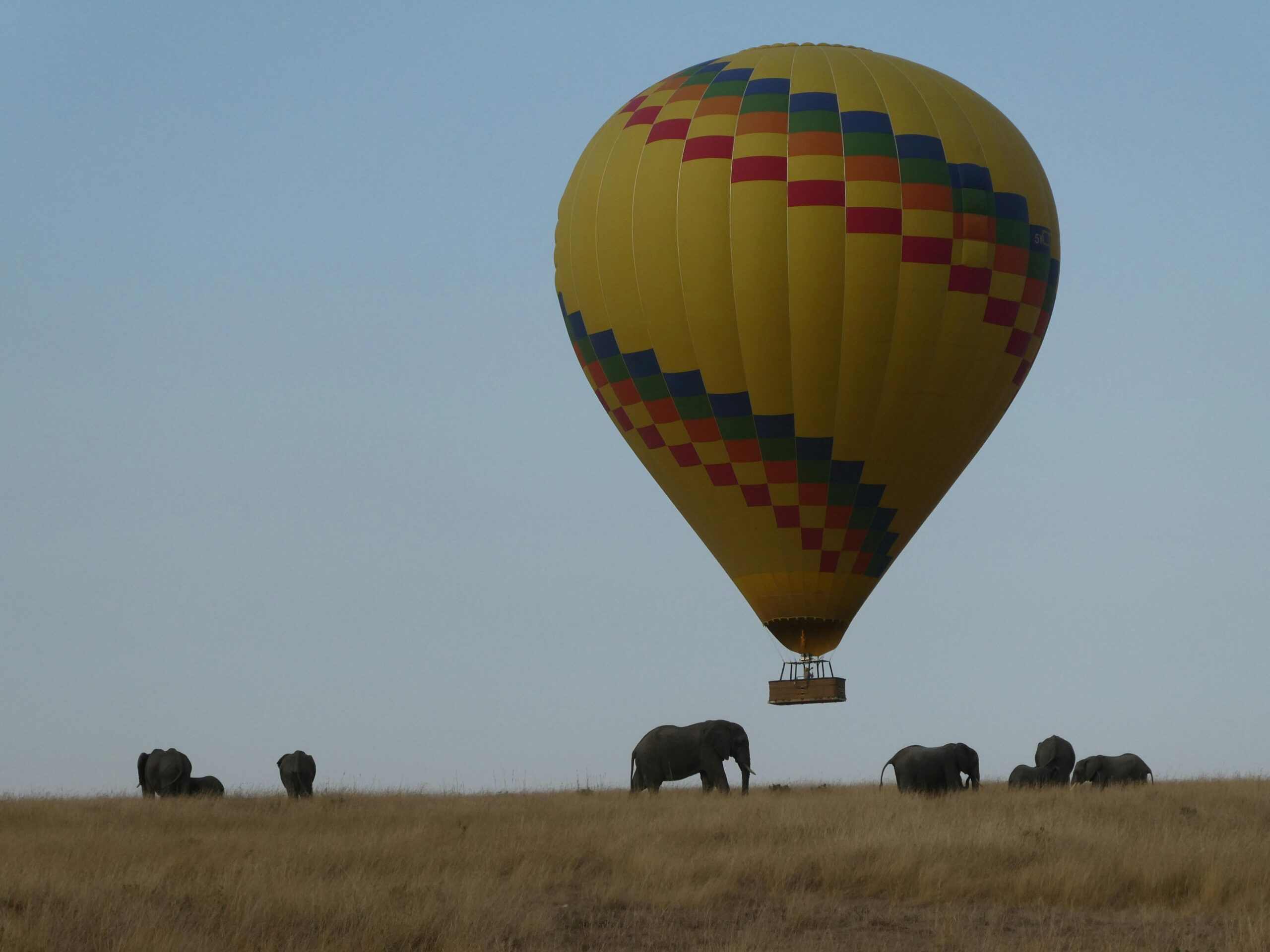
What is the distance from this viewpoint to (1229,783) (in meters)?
28.1

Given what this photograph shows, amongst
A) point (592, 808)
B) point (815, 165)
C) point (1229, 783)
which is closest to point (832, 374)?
point (815, 165)

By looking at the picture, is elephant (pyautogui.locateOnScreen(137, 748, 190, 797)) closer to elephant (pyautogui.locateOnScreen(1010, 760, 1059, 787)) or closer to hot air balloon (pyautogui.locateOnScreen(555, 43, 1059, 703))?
hot air balloon (pyautogui.locateOnScreen(555, 43, 1059, 703))

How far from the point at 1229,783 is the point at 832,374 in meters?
9.84

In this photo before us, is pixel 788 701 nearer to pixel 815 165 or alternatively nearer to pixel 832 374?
pixel 832 374

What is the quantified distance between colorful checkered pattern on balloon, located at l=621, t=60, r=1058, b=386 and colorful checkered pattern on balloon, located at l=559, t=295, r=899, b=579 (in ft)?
11.0

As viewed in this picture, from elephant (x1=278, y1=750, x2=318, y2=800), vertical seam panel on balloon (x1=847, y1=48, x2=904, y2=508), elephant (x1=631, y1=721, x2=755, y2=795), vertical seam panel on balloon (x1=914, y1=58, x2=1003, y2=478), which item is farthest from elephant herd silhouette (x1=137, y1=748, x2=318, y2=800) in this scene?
vertical seam panel on balloon (x1=914, y1=58, x2=1003, y2=478)

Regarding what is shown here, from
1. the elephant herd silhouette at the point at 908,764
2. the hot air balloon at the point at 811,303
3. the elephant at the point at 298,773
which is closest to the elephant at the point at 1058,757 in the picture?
the elephant herd silhouette at the point at 908,764

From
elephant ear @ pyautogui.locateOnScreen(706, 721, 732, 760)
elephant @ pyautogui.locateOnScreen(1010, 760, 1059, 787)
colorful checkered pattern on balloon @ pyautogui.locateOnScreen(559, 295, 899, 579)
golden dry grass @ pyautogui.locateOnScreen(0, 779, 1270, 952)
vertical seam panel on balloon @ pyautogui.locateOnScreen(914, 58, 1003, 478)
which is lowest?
golden dry grass @ pyautogui.locateOnScreen(0, 779, 1270, 952)

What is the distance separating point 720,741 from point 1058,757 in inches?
237

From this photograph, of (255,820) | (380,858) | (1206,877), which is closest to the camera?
(1206,877)

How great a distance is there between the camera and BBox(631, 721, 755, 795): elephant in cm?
2736

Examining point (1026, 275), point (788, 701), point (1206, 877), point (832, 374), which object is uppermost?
point (1026, 275)

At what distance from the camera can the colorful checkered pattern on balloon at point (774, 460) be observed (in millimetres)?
27203

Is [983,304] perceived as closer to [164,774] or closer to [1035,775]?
[1035,775]
